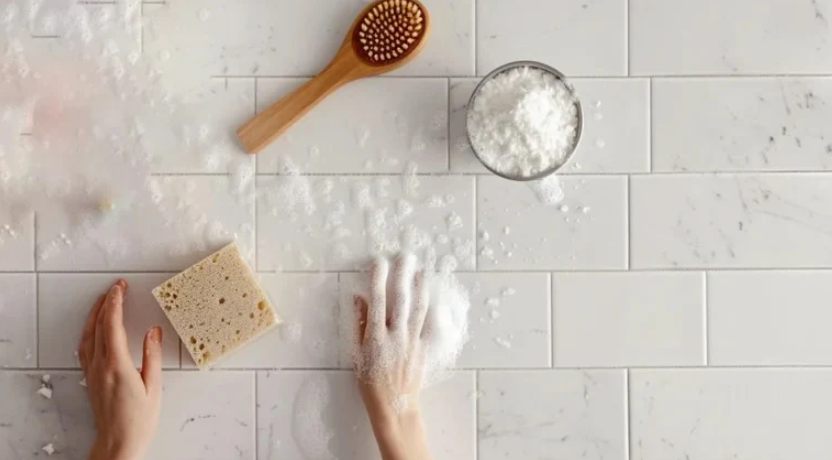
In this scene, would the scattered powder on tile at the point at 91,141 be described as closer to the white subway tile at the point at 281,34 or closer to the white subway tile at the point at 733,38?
the white subway tile at the point at 281,34

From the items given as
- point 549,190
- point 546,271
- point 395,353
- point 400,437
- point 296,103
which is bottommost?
point 400,437

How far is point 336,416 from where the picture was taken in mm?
1106

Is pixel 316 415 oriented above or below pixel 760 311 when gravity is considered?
below

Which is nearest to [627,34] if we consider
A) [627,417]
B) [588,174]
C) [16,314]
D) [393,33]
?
[588,174]

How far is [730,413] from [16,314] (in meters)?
0.99

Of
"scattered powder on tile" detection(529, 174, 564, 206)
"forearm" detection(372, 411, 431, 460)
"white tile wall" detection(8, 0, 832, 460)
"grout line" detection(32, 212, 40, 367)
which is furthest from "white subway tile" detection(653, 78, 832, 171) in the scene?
"grout line" detection(32, 212, 40, 367)

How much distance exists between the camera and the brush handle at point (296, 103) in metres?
1.06

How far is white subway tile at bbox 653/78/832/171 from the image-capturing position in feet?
3.59

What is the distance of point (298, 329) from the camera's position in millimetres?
1103

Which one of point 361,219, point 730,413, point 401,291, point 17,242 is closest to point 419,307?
point 401,291

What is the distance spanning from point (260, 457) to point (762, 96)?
2.79 feet

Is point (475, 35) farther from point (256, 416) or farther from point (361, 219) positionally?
point (256, 416)

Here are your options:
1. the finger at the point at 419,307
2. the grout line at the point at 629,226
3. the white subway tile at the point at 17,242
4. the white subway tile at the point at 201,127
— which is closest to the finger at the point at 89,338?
the white subway tile at the point at 17,242

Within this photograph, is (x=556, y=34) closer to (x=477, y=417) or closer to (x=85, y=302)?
(x=477, y=417)
